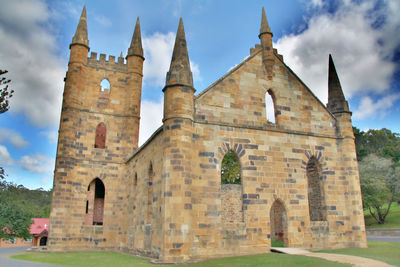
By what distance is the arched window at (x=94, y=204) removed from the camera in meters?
24.4

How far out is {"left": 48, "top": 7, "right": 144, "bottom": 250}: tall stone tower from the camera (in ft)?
73.6

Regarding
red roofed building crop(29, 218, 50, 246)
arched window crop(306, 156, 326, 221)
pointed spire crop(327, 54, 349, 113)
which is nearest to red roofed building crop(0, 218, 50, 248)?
red roofed building crop(29, 218, 50, 246)

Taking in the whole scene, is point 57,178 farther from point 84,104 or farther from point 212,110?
point 212,110

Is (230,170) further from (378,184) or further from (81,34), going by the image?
(81,34)

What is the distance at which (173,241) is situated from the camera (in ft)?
40.7

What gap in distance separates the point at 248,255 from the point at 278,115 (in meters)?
7.01

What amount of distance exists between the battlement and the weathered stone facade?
307 inches

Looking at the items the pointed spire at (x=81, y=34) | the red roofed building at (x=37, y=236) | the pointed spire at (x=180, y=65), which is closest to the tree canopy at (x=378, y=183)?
the pointed spire at (x=180, y=65)

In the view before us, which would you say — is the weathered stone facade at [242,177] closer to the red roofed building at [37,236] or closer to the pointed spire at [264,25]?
the pointed spire at [264,25]

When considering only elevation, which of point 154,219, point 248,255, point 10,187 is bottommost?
point 248,255

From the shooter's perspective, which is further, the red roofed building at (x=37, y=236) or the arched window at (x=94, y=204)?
the red roofed building at (x=37, y=236)

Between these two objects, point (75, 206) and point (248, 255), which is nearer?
point (248, 255)

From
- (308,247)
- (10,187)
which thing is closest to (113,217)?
(10,187)

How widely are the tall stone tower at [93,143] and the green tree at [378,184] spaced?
26.8 m
